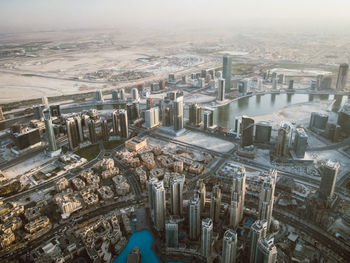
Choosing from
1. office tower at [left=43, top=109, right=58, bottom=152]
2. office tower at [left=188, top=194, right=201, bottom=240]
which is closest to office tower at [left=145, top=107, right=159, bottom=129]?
office tower at [left=43, top=109, right=58, bottom=152]

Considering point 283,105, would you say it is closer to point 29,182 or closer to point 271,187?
point 271,187

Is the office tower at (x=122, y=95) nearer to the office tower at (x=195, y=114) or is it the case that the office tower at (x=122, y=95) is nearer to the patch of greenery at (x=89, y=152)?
the office tower at (x=195, y=114)

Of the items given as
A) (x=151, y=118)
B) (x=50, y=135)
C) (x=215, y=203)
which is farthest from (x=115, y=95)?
(x=215, y=203)

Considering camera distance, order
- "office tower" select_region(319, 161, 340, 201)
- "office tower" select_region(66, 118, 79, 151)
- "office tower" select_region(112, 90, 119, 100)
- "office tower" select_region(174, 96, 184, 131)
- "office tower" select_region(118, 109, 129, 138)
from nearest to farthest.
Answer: "office tower" select_region(319, 161, 340, 201), "office tower" select_region(66, 118, 79, 151), "office tower" select_region(118, 109, 129, 138), "office tower" select_region(174, 96, 184, 131), "office tower" select_region(112, 90, 119, 100)

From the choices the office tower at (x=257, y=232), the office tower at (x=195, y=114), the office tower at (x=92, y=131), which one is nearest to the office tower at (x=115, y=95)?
the office tower at (x=195, y=114)

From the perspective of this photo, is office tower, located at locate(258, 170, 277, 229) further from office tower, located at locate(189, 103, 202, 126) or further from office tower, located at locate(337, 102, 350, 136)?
office tower, located at locate(337, 102, 350, 136)

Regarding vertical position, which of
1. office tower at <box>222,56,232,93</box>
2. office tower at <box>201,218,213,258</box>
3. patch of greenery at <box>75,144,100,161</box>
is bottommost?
patch of greenery at <box>75,144,100,161</box>

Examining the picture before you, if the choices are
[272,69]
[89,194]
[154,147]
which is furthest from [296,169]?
[272,69]
